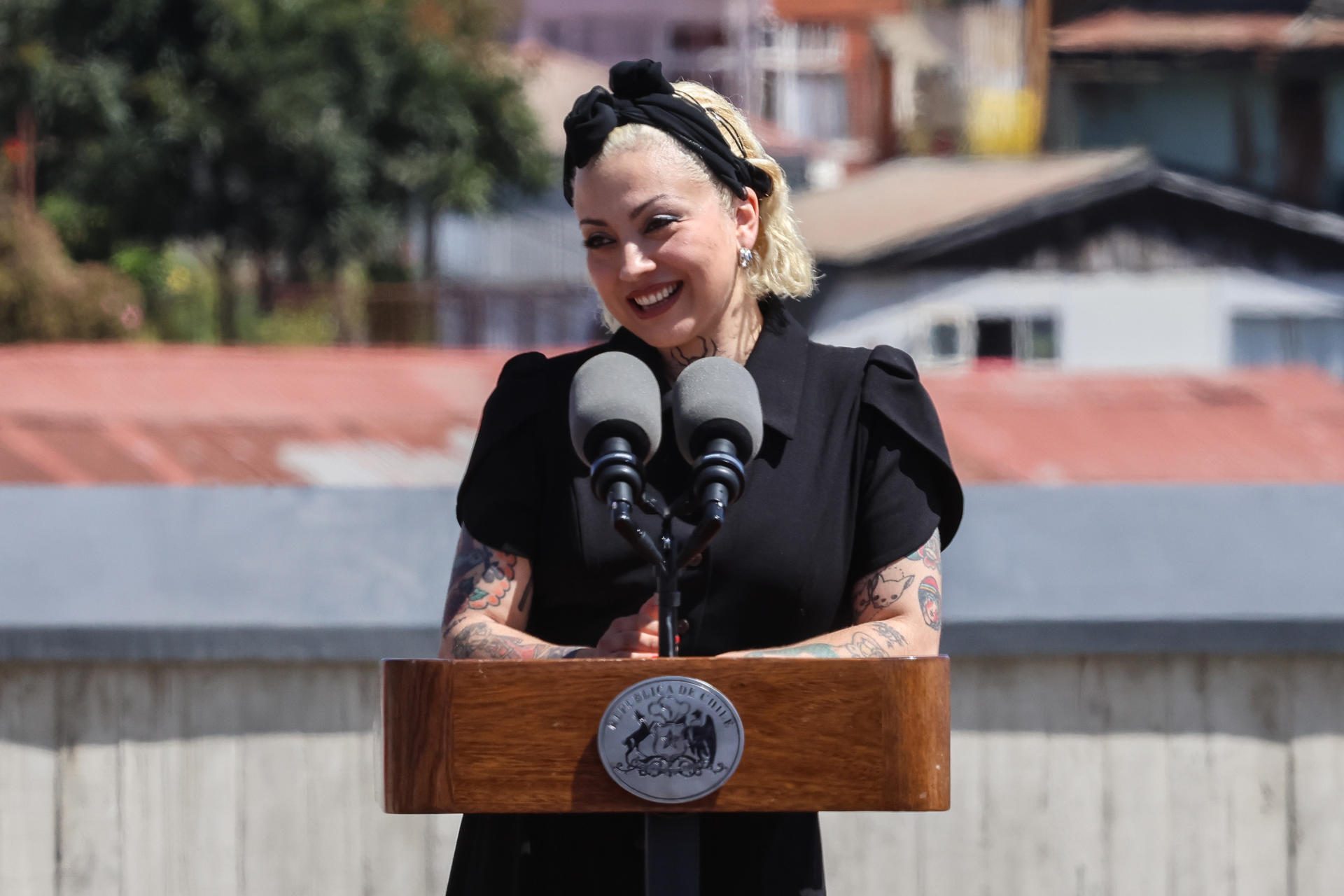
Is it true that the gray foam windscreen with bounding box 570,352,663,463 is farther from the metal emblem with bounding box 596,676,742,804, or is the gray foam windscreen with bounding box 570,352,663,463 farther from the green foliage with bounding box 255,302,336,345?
the green foliage with bounding box 255,302,336,345

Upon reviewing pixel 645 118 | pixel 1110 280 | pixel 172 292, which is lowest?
pixel 645 118

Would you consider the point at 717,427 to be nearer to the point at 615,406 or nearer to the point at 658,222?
the point at 615,406

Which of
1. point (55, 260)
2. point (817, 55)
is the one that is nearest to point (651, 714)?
point (55, 260)

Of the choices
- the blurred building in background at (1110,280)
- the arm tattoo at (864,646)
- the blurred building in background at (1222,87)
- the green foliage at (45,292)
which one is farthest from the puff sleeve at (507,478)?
the blurred building in background at (1222,87)

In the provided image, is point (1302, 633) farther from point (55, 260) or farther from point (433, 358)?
point (55, 260)

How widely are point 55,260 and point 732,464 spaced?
21.0m

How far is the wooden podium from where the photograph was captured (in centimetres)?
182

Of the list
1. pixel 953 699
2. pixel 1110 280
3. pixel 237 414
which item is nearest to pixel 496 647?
pixel 953 699

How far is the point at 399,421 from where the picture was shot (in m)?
7.56

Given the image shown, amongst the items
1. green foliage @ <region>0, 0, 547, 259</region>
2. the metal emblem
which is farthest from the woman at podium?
green foliage @ <region>0, 0, 547, 259</region>

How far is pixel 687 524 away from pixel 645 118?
19.0 inches

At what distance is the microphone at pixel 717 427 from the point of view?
6.15 ft

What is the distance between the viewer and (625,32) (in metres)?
47.3

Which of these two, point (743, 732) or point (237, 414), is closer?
point (743, 732)
